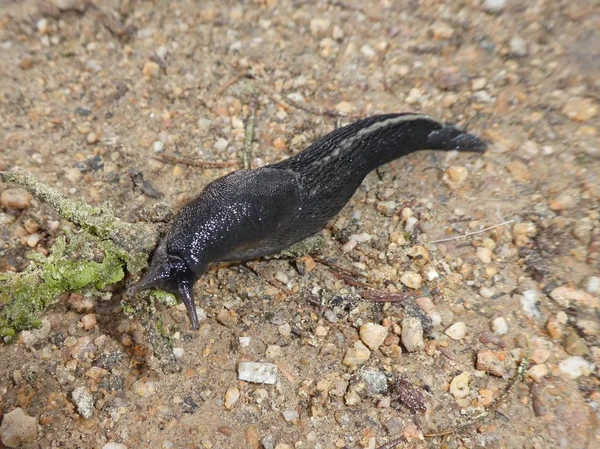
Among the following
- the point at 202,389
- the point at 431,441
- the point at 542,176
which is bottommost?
the point at 431,441

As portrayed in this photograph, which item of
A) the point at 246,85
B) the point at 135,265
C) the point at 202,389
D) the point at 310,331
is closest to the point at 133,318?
the point at 135,265

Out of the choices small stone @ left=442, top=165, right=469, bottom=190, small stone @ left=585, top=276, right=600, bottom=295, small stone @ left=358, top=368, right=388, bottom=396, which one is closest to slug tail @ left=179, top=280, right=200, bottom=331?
small stone @ left=358, top=368, right=388, bottom=396

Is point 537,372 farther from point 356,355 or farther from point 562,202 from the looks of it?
point 562,202

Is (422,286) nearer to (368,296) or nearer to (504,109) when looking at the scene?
(368,296)

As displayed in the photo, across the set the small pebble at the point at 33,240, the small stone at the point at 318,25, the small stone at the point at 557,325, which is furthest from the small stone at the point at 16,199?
the small stone at the point at 557,325

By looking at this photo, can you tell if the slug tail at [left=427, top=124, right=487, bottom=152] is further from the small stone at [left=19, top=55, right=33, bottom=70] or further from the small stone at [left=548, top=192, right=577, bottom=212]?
the small stone at [left=19, top=55, right=33, bottom=70]

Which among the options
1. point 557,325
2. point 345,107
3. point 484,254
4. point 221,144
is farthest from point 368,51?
point 557,325

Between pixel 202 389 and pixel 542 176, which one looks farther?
pixel 542 176
